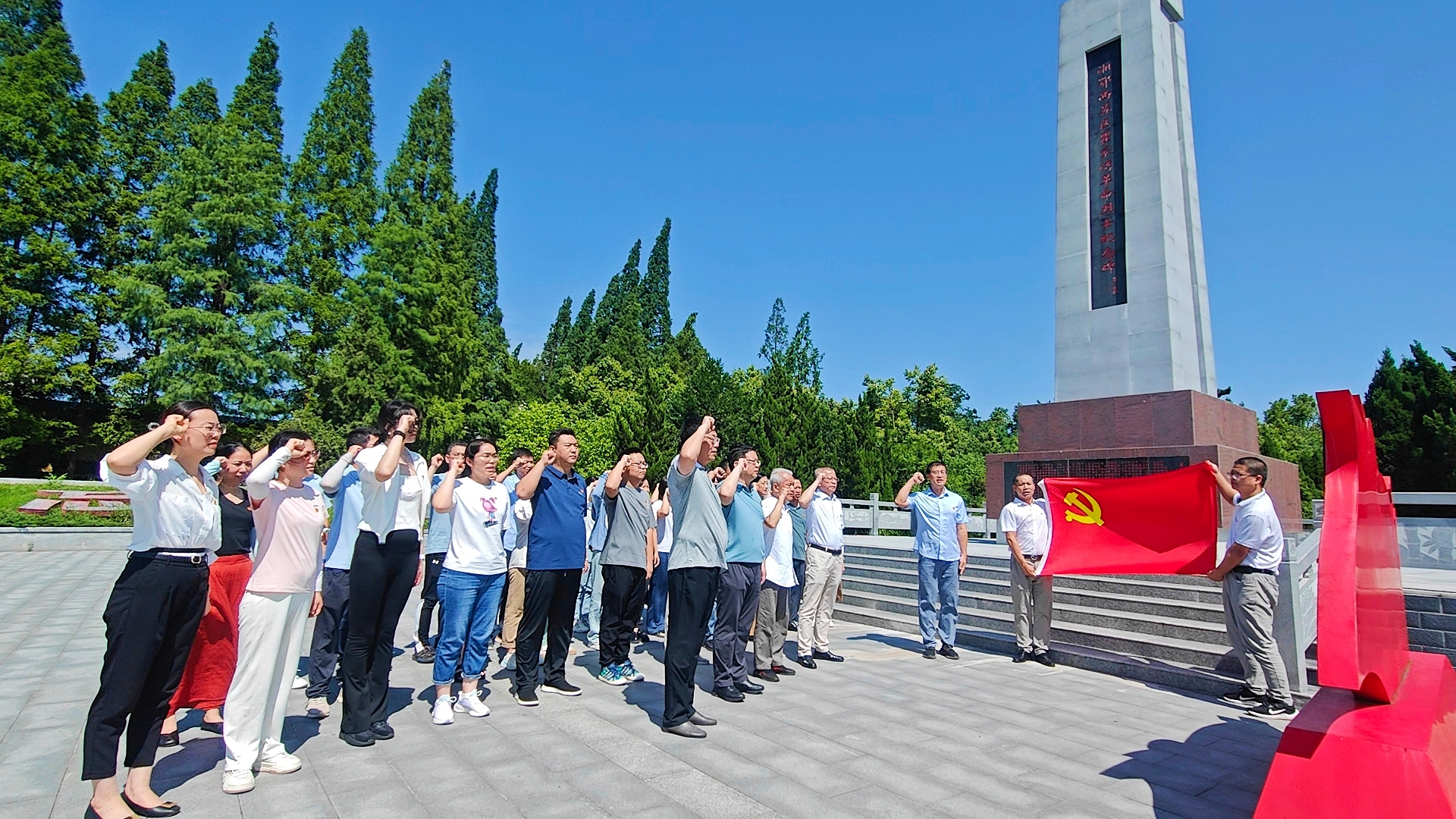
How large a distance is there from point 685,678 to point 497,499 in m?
1.52

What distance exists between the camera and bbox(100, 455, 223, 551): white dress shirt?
273cm

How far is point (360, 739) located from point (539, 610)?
115cm

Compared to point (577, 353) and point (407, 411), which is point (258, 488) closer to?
point (407, 411)

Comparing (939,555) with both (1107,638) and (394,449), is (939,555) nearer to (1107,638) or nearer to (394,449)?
(1107,638)

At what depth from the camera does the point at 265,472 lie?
3.21 meters

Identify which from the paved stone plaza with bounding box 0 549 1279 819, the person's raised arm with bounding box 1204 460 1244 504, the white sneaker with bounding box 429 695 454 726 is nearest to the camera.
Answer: the paved stone plaza with bounding box 0 549 1279 819

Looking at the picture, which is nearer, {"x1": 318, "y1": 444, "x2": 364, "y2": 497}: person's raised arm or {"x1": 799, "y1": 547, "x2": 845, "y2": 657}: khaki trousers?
{"x1": 318, "y1": 444, "x2": 364, "y2": 497}: person's raised arm

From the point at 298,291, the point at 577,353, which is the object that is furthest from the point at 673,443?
the point at 577,353

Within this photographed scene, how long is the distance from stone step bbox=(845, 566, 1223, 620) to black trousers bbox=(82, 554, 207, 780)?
725cm

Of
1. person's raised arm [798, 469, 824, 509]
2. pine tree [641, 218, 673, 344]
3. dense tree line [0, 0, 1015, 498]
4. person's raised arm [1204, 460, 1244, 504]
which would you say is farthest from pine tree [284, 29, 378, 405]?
person's raised arm [1204, 460, 1244, 504]

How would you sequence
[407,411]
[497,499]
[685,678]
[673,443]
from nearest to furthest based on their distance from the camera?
[407,411] → [685,678] → [497,499] → [673,443]

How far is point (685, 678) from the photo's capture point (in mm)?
3988

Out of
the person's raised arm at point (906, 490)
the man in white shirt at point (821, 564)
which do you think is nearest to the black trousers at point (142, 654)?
the man in white shirt at point (821, 564)

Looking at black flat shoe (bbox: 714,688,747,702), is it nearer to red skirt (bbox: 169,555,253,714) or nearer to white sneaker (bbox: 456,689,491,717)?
white sneaker (bbox: 456,689,491,717)
